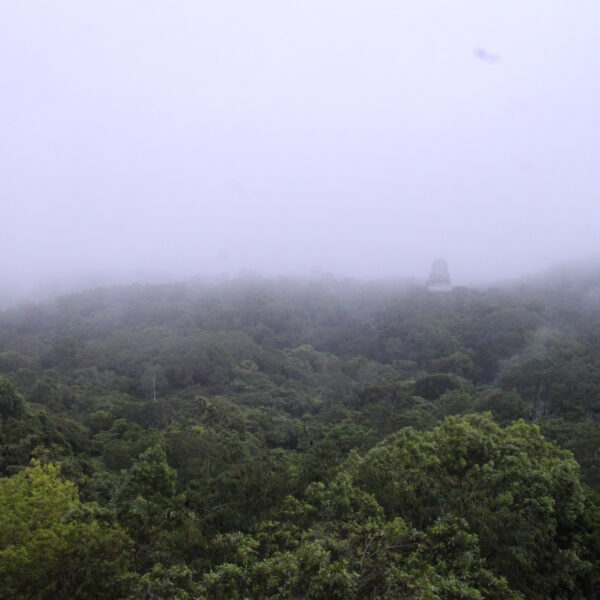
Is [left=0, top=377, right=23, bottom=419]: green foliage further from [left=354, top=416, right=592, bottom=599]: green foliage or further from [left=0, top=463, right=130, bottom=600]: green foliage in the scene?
[left=354, top=416, right=592, bottom=599]: green foliage

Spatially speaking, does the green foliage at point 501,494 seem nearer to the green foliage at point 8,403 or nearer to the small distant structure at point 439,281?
the green foliage at point 8,403

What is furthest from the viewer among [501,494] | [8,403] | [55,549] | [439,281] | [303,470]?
[439,281]

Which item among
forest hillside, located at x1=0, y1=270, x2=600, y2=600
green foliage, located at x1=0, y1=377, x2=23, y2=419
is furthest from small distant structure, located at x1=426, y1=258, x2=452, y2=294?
green foliage, located at x1=0, y1=377, x2=23, y2=419

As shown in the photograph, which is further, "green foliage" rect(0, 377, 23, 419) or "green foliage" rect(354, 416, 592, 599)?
"green foliage" rect(0, 377, 23, 419)

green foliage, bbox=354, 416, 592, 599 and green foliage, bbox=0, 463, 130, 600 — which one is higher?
green foliage, bbox=0, 463, 130, 600

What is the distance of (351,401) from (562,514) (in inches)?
1154

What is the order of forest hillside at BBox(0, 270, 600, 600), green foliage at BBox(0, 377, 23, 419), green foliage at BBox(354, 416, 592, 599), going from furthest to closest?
green foliage at BBox(0, 377, 23, 419) → green foliage at BBox(354, 416, 592, 599) → forest hillside at BBox(0, 270, 600, 600)

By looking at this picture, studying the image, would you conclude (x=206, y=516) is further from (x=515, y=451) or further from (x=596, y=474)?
(x=596, y=474)

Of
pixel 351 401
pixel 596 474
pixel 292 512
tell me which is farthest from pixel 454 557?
pixel 351 401

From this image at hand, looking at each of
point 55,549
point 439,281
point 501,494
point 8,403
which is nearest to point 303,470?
point 501,494

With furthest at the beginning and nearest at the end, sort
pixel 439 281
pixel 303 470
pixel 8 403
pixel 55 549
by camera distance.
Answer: pixel 439 281
pixel 8 403
pixel 303 470
pixel 55 549

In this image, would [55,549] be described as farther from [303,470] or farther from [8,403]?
[8,403]

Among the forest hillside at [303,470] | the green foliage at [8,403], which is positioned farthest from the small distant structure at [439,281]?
the green foliage at [8,403]

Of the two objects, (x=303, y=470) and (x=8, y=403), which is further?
(x=8, y=403)
